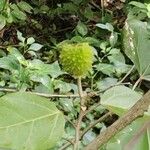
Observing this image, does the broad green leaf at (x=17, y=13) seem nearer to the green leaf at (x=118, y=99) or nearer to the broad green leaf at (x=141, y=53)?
the broad green leaf at (x=141, y=53)

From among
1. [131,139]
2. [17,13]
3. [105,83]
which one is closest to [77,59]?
[131,139]

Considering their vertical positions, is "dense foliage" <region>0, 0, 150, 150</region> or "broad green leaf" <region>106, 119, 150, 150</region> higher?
"broad green leaf" <region>106, 119, 150, 150</region>

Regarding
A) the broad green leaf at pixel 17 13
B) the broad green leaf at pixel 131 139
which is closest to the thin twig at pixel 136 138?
the broad green leaf at pixel 131 139

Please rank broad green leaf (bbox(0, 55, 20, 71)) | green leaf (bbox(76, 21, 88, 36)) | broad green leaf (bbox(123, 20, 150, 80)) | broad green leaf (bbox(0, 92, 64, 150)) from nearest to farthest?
1. broad green leaf (bbox(0, 92, 64, 150))
2. broad green leaf (bbox(123, 20, 150, 80))
3. broad green leaf (bbox(0, 55, 20, 71))
4. green leaf (bbox(76, 21, 88, 36))

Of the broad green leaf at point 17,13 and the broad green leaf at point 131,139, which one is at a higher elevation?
the broad green leaf at point 131,139

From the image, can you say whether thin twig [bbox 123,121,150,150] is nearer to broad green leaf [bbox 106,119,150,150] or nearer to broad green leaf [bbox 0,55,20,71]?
broad green leaf [bbox 106,119,150,150]

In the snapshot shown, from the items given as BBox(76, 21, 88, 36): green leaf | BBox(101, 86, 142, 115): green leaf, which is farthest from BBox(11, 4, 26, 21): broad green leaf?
BBox(101, 86, 142, 115): green leaf

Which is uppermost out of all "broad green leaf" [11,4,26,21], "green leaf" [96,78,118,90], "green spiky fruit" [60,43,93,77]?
"green spiky fruit" [60,43,93,77]

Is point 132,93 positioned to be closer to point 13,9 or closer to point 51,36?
point 13,9
